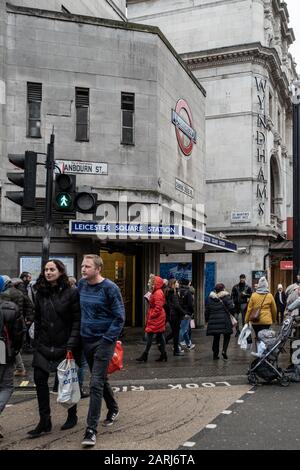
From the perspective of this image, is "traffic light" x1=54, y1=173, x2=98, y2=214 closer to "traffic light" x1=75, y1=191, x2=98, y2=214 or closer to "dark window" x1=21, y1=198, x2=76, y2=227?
"traffic light" x1=75, y1=191, x2=98, y2=214

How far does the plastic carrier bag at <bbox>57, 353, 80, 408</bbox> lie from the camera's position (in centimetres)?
621

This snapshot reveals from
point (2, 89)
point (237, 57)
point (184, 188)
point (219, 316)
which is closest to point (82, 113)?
point (2, 89)

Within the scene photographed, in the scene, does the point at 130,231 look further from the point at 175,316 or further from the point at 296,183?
the point at 296,183

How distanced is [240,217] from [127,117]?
16.3 metres

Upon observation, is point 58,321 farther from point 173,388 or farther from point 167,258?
point 167,258

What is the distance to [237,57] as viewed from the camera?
33344 millimetres

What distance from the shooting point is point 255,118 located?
33.1 metres

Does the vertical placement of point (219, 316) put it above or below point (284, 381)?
above

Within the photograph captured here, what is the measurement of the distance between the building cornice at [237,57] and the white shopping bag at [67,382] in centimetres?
2963

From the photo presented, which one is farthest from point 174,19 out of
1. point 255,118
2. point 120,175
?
point 120,175

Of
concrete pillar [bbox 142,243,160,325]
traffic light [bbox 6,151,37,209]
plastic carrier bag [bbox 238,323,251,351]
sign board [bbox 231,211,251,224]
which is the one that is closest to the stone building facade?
sign board [bbox 231,211,251,224]

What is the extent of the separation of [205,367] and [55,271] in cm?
588

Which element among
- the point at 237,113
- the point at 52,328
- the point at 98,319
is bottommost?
the point at 52,328

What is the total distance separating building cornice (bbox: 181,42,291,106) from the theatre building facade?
608 inches
